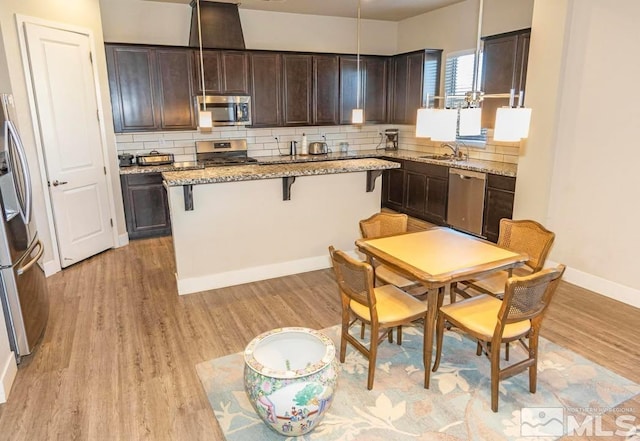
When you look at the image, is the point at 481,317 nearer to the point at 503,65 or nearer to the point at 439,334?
the point at 439,334

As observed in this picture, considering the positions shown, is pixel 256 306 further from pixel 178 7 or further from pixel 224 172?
pixel 178 7

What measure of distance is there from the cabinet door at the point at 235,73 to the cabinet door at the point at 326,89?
1054mm

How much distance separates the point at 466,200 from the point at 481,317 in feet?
9.88

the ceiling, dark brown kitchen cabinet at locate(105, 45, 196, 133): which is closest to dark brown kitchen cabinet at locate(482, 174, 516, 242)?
the ceiling

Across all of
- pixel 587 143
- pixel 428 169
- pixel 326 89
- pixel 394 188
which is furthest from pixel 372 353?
pixel 326 89

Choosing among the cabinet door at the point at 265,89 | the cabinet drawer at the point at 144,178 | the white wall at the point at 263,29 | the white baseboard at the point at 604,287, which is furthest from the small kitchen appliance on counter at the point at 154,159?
the white baseboard at the point at 604,287

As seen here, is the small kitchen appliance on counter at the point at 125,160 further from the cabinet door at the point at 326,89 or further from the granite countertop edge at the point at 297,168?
the cabinet door at the point at 326,89

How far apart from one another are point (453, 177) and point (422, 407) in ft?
11.8

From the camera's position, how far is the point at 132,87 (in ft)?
17.6

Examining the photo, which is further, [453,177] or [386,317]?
[453,177]

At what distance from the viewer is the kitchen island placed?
12.7 feet

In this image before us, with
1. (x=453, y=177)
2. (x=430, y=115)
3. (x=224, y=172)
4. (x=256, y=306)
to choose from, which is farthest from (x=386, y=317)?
(x=453, y=177)

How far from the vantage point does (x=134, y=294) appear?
399cm

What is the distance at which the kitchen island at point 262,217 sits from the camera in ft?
12.7
